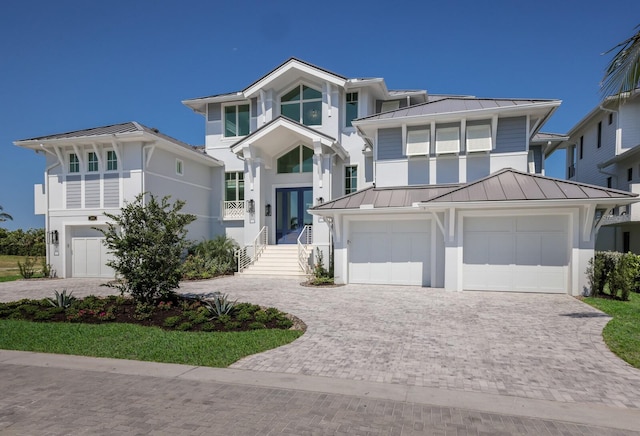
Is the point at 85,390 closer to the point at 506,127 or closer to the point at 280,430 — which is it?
the point at 280,430

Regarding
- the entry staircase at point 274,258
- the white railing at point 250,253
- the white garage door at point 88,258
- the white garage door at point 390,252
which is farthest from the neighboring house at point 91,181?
the white garage door at point 390,252

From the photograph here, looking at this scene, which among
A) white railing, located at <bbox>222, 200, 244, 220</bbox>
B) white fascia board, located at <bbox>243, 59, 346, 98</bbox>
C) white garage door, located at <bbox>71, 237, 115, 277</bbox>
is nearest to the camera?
white garage door, located at <bbox>71, 237, 115, 277</bbox>

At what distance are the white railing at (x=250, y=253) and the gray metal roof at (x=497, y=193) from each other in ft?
17.9

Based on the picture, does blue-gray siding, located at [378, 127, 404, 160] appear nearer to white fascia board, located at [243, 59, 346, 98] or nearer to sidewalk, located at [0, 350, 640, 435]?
white fascia board, located at [243, 59, 346, 98]

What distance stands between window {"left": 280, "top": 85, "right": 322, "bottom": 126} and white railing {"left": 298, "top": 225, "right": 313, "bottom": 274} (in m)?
5.90

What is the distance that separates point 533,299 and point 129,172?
17.2 metres

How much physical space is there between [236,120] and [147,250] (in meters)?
14.3

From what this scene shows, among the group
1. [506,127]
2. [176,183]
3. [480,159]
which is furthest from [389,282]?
[176,183]

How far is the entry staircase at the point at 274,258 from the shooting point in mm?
16984

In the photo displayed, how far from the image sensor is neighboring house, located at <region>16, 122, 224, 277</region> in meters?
17.5

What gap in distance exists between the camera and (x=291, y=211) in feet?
66.0

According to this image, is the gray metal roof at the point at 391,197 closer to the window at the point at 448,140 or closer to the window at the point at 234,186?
the window at the point at 448,140

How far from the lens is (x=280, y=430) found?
3.73m

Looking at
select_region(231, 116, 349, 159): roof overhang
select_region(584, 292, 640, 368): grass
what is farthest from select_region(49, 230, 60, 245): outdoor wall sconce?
select_region(584, 292, 640, 368): grass
